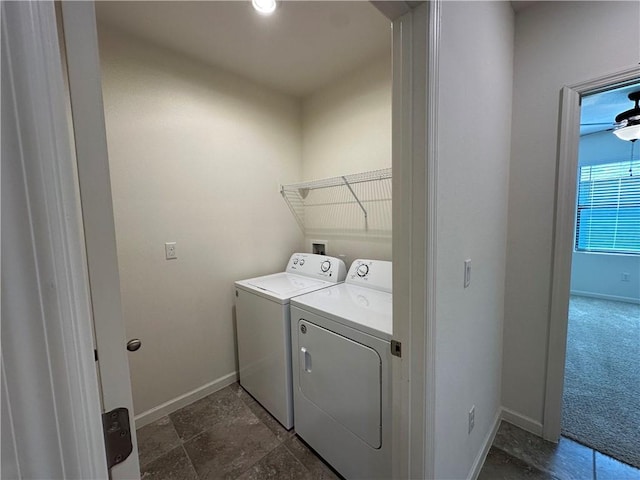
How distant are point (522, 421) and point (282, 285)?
1842 millimetres

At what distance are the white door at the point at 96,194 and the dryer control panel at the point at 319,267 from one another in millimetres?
1760

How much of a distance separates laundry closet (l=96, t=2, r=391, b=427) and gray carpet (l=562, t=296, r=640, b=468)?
167cm

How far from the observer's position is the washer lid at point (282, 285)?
183 cm

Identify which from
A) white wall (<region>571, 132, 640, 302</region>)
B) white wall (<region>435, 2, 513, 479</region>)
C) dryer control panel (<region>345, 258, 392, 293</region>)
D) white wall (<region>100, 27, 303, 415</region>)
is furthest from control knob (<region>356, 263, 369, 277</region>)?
white wall (<region>571, 132, 640, 302</region>)

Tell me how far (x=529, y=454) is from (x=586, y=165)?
15.6 ft

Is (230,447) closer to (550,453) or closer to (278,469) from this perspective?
(278,469)

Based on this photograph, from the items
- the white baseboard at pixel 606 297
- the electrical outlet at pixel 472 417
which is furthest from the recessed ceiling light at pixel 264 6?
the white baseboard at pixel 606 297

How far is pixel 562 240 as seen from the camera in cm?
158

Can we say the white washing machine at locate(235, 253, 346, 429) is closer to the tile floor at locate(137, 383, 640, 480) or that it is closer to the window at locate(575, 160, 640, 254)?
the tile floor at locate(137, 383, 640, 480)

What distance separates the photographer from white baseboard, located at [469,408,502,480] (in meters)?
1.47

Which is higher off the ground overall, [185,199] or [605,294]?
[185,199]

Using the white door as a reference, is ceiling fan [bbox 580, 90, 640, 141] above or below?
above

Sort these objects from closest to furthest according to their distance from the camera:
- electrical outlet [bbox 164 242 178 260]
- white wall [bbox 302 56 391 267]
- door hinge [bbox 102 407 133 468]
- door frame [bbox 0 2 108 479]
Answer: door frame [bbox 0 2 108 479] → door hinge [bbox 102 407 133 468] → electrical outlet [bbox 164 242 178 260] → white wall [bbox 302 56 391 267]

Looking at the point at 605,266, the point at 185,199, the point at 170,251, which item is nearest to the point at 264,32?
the point at 185,199
